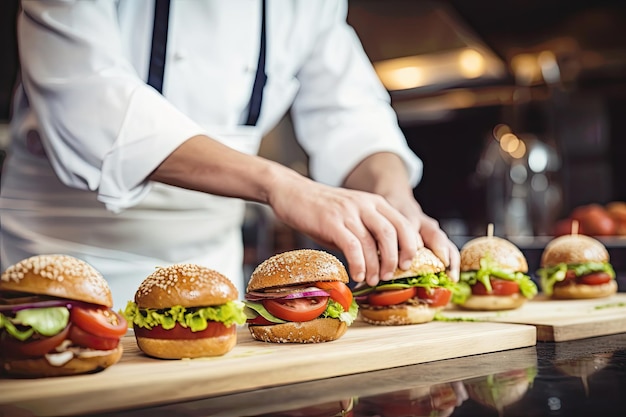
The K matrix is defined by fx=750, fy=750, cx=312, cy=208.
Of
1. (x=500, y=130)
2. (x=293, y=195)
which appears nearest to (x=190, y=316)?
(x=293, y=195)

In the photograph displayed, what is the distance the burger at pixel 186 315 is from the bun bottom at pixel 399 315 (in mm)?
573

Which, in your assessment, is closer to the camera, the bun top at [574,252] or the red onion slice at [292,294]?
the red onion slice at [292,294]

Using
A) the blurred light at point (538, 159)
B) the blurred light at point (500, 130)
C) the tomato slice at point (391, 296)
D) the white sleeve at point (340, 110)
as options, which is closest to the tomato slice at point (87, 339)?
the tomato slice at point (391, 296)

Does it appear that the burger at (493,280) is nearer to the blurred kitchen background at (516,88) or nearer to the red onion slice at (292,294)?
the red onion slice at (292,294)

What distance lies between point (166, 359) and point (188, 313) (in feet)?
0.32

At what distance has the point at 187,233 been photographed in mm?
2287

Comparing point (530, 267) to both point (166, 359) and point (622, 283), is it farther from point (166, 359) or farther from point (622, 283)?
point (166, 359)

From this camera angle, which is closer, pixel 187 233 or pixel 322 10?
pixel 187 233

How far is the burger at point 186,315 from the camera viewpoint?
1.45 metres

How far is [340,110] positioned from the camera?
2.59m

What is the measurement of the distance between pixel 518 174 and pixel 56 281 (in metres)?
4.66

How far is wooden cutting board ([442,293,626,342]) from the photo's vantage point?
184 cm

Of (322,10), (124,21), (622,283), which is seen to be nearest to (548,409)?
(124,21)

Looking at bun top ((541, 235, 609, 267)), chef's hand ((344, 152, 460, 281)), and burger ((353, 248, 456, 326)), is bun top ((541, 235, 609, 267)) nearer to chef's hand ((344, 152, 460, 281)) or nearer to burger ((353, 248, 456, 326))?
chef's hand ((344, 152, 460, 281))
